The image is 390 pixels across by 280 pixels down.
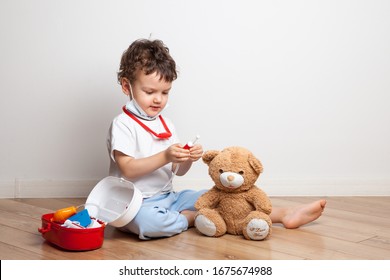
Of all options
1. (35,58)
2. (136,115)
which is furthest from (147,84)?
(35,58)

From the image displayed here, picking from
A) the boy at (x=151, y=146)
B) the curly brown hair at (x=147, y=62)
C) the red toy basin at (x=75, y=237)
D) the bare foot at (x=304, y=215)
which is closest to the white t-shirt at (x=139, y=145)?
the boy at (x=151, y=146)

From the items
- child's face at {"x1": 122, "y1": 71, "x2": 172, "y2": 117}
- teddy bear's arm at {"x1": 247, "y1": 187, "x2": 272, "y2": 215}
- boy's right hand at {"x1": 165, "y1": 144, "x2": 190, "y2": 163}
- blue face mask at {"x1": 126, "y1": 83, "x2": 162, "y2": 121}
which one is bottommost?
teddy bear's arm at {"x1": 247, "y1": 187, "x2": 272, "y2": 215}

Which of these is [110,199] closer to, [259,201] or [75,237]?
[75,237]

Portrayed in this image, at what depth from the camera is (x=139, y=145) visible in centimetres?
158

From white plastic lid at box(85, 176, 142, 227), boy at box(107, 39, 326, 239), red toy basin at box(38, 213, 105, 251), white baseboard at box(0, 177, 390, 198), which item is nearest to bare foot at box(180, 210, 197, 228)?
boy at box(107, 39, 326, 239)

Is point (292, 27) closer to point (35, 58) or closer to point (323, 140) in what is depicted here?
point (323, 140)

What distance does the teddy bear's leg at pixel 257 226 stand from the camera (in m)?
1.42

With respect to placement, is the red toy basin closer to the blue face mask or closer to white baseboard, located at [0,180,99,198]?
the blue face mask

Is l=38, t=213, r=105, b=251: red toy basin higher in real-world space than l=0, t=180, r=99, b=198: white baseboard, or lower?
higher

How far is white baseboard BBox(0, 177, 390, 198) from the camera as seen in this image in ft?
6.43

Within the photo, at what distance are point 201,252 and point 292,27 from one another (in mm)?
997

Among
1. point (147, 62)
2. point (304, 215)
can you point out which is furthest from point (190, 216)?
point (147, 62)

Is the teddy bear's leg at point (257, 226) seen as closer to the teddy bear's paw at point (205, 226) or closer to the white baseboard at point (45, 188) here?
the teddy bear's paw at point (205, 226)

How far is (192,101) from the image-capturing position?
1997 millimetres
